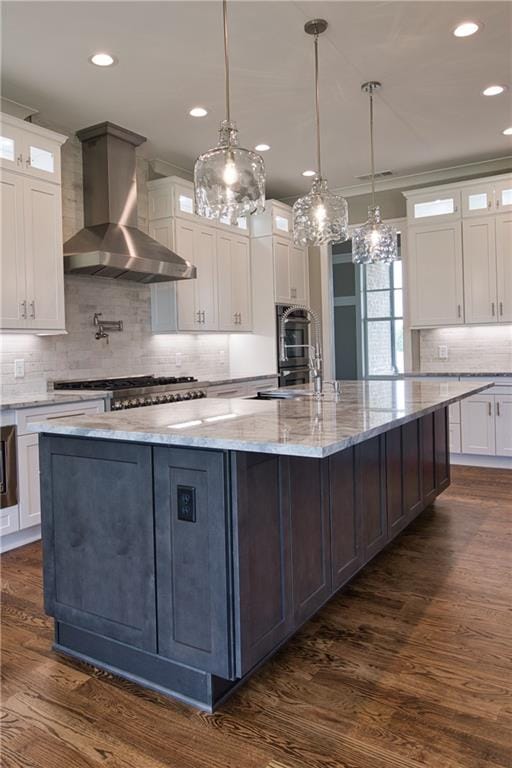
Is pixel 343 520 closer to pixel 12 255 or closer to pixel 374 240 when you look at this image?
pixel 374 240

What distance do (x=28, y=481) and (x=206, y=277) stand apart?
2881 mm

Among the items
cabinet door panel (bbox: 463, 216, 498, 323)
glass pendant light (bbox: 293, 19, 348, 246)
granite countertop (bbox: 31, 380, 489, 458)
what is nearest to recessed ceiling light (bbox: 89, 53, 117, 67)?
glass pendant light (bbox: 293, 19, 348, 246)

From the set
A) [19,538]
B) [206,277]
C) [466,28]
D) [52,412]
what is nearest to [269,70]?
[466,28]

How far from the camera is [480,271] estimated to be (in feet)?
18.7

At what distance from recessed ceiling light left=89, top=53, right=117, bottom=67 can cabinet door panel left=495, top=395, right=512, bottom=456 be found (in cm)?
428

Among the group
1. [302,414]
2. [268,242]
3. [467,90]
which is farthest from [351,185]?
[302,414]

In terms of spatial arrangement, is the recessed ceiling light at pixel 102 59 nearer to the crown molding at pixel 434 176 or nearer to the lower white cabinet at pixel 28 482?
the lower white cabinet at pixel 28 482

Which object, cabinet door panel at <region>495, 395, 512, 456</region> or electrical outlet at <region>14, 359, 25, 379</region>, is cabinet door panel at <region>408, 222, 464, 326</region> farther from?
electrical outlet at <region>14, 359, 25, 379</region>

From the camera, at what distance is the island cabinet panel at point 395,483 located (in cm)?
305

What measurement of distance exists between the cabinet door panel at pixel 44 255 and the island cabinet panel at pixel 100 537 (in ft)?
6.70

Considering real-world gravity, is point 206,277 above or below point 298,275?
below

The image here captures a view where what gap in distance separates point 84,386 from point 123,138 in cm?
213

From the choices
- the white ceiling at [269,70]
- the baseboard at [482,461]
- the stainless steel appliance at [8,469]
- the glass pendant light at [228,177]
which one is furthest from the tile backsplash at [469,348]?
the stainless steel appliance at [8,469]

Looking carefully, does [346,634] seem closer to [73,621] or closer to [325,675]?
[325,675]
